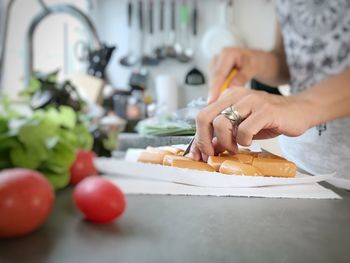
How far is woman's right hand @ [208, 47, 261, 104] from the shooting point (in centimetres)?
41

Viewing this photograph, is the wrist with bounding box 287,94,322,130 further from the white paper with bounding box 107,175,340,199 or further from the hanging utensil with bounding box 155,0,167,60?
the hanging utensil with bounding box 155,0,167,60

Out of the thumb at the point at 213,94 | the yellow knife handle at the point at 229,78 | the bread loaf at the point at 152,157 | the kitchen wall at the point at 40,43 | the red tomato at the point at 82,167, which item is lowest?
the bread loaf at the point at 152,157

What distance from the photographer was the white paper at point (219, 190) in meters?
0.22

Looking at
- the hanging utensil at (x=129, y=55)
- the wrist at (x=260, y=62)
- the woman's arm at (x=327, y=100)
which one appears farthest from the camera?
the hanging utensil at (x=129, y=55)

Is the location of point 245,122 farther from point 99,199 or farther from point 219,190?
point 99,199

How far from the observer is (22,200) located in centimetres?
15

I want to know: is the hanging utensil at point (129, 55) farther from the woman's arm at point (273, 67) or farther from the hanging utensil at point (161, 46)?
the woman's arm at point (273, 67)

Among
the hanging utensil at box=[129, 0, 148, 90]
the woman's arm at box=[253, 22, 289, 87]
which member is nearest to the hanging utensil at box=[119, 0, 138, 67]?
the hanging utensil at box=[129, 0, 148, 90]

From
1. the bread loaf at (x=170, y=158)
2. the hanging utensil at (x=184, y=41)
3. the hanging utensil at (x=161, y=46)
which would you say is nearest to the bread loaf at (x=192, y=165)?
the bread loaf at (x=170, y=158)

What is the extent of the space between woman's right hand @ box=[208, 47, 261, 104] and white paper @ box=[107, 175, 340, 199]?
10 centimetres

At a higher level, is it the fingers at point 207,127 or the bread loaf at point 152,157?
the fingers at point 207,127

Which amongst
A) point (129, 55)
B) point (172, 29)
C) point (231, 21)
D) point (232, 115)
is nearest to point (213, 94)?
point (232, 115)

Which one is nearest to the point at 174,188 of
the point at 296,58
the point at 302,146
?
the point at 302,146

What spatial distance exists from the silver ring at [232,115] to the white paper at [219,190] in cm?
5
